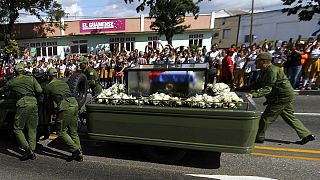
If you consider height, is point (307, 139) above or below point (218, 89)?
below

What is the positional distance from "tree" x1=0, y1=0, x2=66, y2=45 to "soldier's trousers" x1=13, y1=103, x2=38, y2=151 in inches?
1037

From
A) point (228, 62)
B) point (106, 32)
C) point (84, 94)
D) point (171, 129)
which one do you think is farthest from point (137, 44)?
point (171, 129)

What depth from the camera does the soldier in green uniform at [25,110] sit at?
5664 millimetres

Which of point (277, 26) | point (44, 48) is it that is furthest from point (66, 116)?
point (277, 26)

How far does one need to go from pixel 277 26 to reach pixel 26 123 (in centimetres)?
4708

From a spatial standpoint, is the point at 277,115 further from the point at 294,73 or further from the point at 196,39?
the point at 196,39

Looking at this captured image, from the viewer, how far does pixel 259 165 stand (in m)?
5.19

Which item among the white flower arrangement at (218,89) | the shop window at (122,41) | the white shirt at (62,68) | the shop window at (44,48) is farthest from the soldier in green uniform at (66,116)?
the shop window at (44,48)

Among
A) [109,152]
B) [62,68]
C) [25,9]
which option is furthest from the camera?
[25,9]

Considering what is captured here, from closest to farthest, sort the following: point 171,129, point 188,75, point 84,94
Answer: point 171,129
point 188,75
point 84,94

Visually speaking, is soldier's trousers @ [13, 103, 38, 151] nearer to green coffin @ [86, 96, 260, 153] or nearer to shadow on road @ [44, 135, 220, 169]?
shadow on road @ [44, 135, 220, 169]

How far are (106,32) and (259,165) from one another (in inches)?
1455

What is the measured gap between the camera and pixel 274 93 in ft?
19.7

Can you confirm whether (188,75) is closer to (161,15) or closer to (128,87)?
(128,87)
